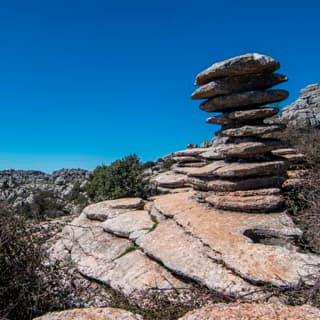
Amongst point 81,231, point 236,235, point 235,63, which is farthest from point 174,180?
point 236,235

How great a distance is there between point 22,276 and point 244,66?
752 cm

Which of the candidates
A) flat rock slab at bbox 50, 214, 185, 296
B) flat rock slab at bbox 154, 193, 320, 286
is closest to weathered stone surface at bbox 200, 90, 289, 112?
flat rock slab at bbox 154, 193, 320, 286

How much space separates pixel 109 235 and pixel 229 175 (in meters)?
3.61

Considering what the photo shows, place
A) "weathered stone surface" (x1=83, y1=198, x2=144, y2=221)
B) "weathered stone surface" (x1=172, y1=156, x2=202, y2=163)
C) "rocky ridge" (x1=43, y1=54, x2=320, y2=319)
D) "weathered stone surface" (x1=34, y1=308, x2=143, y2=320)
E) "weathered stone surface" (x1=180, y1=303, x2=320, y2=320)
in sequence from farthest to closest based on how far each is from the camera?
"weathered stone surface" (x1=172, y1=156, x2=202, y2=163), "weathered stone surface" (x1=83, y1=198, x2=144, y2=221), "rocky ridge" (x1=43, y1=54, x2=320, y2=319), "weathered stone surface" (x1=34, y1=308, x2=143, y2=320), "weathered stone surface" (x1=180, y1=303, x2=320, y2=320)

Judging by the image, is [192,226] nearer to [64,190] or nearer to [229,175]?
[229,175]

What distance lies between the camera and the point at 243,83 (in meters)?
10.1

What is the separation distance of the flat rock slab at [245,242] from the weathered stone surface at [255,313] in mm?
2339

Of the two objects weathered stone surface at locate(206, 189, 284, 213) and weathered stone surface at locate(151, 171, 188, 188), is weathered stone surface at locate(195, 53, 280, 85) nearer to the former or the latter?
weathered stone surface at locate(206, 189, 284, 213)

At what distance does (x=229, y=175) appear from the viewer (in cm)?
918

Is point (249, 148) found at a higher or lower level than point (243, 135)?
lower

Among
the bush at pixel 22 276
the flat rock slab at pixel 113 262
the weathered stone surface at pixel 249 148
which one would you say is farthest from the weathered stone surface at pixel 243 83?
the bush at pixel 22 276

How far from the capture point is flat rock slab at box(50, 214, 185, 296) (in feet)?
22.8

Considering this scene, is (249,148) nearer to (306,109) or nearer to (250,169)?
(250,169)

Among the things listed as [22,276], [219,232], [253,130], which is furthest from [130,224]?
[22,276]
